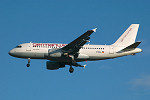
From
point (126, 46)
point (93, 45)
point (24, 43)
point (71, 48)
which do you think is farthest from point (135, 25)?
point (24, 43)

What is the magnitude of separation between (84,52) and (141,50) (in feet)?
39.1

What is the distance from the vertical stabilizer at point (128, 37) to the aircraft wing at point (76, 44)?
33.2 feet

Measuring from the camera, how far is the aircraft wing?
6944cm

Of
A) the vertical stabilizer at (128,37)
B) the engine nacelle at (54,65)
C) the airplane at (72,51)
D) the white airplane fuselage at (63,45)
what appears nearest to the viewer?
the airplane at (72,51)

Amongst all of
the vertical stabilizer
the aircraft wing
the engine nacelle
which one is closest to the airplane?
the aircraft wing

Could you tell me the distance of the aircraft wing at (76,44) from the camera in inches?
2734

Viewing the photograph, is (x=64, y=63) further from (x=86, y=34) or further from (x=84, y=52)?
(x=86, y=34)

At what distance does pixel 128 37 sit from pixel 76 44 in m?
14.0

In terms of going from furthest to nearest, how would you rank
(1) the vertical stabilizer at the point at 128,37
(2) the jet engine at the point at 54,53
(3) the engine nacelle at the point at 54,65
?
(3) the engine nacelle at the point at 54,65, (1) the vertical stabilizer at the point at 128,37, (2) the jet engine at the point at 54,53

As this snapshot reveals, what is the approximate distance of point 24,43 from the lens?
76.8m

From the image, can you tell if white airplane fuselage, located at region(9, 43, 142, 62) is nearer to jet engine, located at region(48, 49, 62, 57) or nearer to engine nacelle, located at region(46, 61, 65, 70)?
jet engine, located at region(48, 49, 62, 57)

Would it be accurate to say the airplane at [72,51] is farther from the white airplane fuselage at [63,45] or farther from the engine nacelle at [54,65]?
the engine nacelle at [54,65]

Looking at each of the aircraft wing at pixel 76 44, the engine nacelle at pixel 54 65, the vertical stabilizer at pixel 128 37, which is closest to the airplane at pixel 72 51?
the aircraft wing at pixel 76 44

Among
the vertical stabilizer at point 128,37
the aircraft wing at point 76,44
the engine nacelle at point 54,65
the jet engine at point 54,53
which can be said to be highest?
the vertical stabilizer at point 128,37
